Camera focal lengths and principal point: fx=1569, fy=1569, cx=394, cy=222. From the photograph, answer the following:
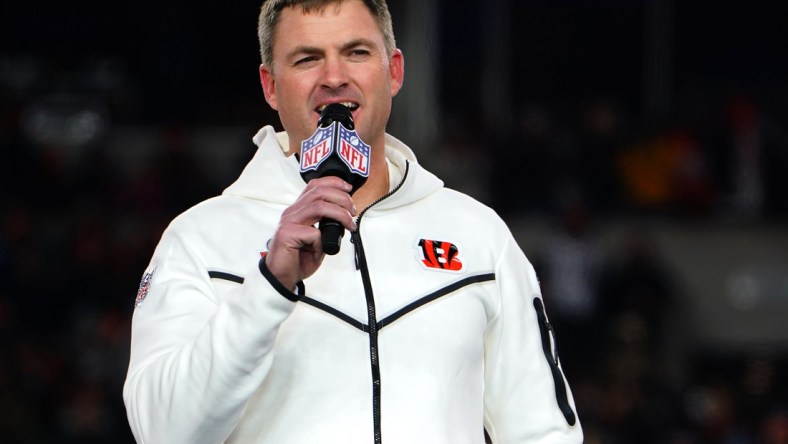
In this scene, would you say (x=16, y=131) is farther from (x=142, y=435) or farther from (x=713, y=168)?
(x=142, y=435)

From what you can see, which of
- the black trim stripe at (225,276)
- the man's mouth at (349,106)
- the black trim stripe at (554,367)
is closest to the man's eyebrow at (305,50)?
the man's mouth at (349,106)

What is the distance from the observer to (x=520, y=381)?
3.26 meters

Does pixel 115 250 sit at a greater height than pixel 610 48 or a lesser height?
lesser

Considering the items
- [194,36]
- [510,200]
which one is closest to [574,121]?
[510,200]

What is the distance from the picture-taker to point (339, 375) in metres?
3.03

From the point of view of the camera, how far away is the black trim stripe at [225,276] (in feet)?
10.1

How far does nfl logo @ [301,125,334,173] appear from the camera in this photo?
272 cm

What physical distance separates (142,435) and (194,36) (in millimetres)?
9214

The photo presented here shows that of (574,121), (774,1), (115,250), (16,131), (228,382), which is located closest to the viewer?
(228,382)

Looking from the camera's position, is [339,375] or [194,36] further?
[194,36]

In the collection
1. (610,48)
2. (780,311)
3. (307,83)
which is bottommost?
(780,311)

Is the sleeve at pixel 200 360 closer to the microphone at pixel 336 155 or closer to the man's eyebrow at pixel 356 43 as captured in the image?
the microphone at pixel 336 155

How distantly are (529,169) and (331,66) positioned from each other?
745 cm

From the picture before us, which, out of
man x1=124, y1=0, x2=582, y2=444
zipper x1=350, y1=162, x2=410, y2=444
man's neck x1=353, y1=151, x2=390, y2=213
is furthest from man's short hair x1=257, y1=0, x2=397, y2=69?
zipper x1=350, y1=162, x2=410, y2=444
